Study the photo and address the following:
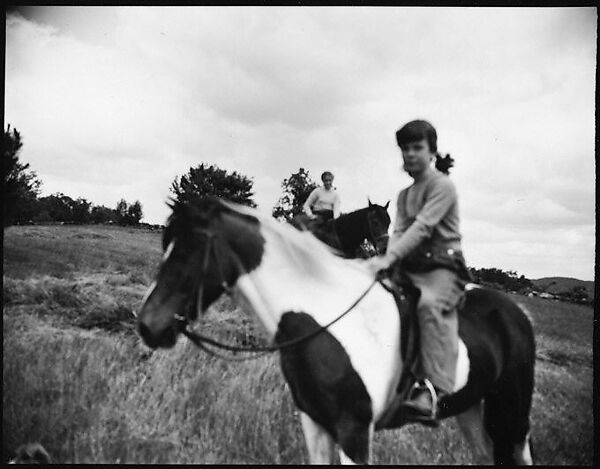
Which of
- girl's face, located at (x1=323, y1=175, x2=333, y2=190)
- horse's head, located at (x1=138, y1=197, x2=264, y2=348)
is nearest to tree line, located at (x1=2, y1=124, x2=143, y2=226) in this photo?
horse's head, located at (x1=138, y1=197, x2=264, y2=348)

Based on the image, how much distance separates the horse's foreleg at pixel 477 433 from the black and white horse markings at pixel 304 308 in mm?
726

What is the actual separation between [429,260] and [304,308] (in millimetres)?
1045

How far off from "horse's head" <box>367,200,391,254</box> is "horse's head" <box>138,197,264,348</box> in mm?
4104

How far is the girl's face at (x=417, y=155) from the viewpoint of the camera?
11.1ft

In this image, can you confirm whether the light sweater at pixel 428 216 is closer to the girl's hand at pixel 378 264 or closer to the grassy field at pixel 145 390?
the girl's hand at pixel 378 264

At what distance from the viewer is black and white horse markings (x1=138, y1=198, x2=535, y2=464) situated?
288 centimetres

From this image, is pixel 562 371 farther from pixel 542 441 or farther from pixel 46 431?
pixel 46 431

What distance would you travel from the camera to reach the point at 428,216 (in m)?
3.17

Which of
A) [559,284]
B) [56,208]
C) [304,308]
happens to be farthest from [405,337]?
[56,208]

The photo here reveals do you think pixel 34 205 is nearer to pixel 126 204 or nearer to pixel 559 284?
pixel 126 204

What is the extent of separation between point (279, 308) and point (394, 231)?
1.20m

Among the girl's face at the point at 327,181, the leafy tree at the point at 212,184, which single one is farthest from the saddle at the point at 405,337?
the girl's face at the point at 327,181

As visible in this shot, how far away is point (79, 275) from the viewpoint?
6320mm

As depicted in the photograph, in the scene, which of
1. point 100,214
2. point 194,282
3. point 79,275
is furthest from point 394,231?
point 100,214
